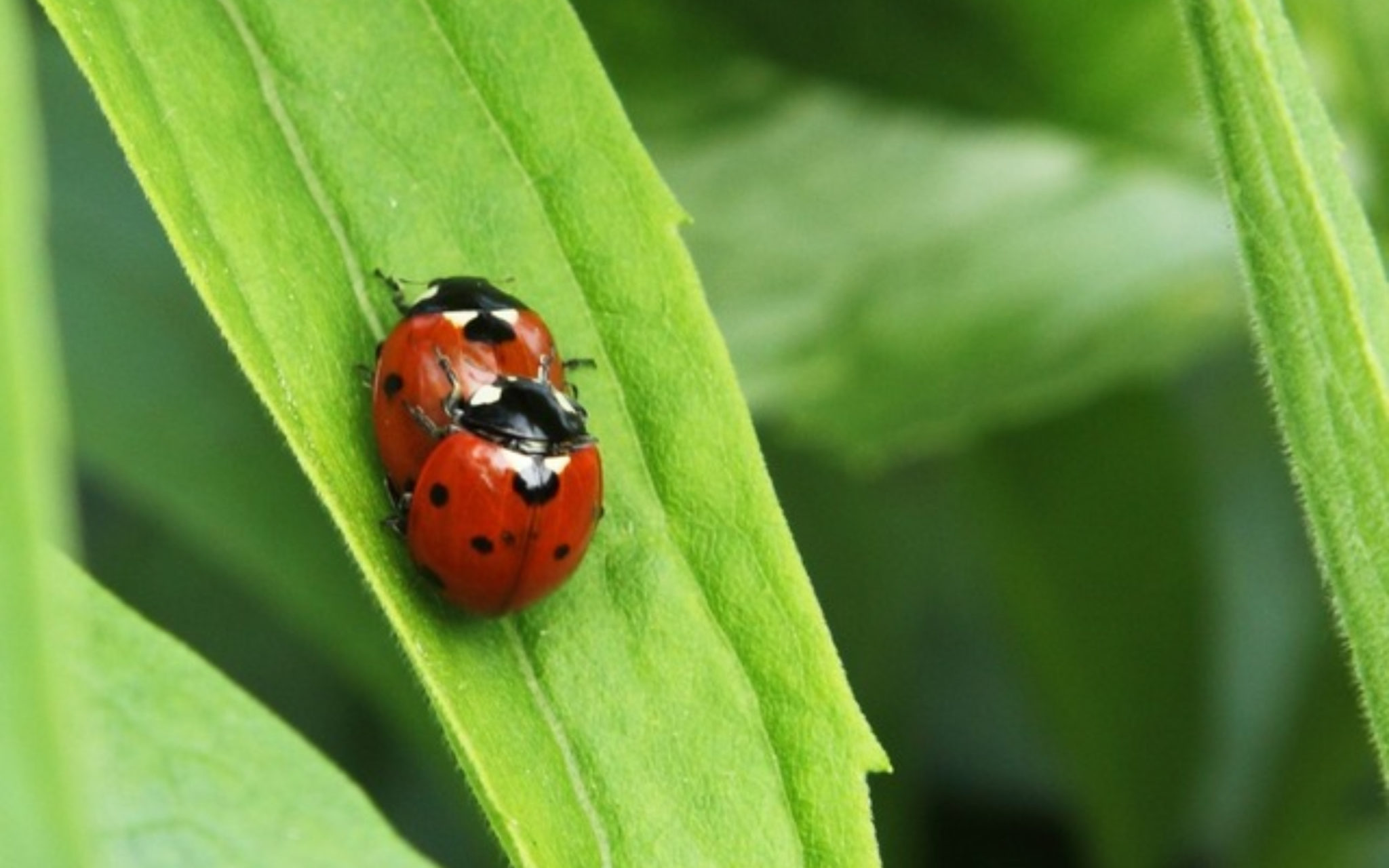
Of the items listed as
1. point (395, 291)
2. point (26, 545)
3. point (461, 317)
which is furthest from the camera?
point (461, 317)

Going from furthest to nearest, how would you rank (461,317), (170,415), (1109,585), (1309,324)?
(1109,585)
(170,415)
(461,317)
(1309,324)

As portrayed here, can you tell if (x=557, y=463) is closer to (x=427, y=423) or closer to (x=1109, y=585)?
(x=427, y=423)

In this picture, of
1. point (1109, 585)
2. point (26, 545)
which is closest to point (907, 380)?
point (1109, 585)

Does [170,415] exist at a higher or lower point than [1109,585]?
higher

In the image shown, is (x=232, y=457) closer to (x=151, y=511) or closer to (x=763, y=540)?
(x=151, y=511)

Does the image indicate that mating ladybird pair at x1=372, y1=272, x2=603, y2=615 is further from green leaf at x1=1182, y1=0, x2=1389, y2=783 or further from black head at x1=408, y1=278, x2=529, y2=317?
green leaf at x1=1182, y1=0, x2=1389, y2=783

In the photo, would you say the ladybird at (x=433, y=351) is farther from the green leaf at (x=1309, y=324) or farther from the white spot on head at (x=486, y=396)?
the green leaf at (x=1309, y=324)

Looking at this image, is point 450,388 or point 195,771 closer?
point 195,771
